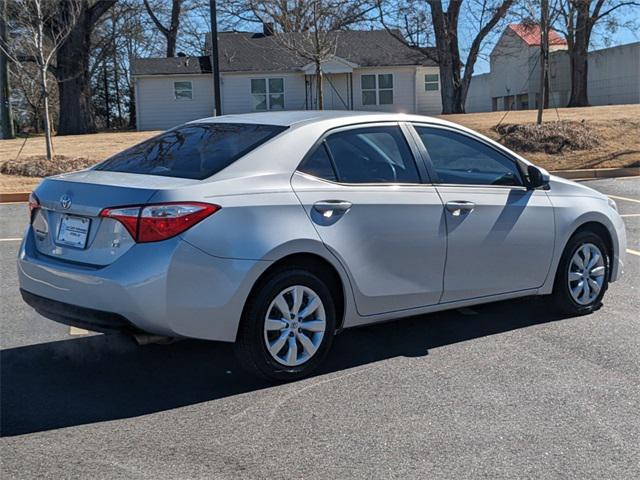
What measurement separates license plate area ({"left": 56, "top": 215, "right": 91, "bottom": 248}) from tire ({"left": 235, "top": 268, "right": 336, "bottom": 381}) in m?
0.99

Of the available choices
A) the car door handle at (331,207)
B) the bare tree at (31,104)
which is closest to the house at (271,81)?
the bare tree at (31,104)

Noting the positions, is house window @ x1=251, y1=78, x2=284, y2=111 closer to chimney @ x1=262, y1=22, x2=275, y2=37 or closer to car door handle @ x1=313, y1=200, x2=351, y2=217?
chimney @ x1=262, y1=22, x2=275, y2=37

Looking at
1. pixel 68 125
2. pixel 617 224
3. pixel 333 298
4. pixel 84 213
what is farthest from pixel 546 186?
pixel 68 125

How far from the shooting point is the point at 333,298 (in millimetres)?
4793

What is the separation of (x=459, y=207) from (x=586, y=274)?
1467mm

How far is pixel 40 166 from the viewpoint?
17219mm

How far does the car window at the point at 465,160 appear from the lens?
539cm

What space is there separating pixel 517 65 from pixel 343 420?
51.8 meters

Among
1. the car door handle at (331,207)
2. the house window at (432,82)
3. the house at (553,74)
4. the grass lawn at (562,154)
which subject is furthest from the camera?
the house at (553,74)

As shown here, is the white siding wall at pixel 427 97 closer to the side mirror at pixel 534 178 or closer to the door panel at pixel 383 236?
the side mirror at pixel 534 178

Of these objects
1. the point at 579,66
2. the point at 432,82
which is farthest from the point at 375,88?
the point at 579,66

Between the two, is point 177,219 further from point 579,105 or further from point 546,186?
point 579,105

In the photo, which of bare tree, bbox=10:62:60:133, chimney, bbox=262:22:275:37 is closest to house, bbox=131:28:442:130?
chimney, bbox=262:22:275:37

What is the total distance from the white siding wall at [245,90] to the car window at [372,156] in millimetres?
31716
